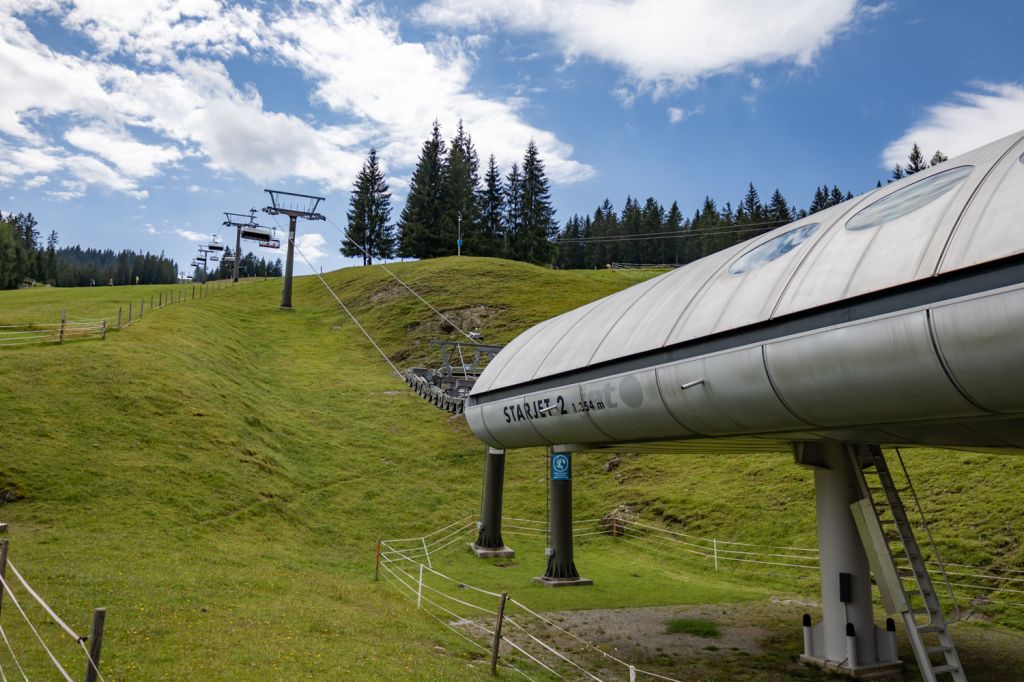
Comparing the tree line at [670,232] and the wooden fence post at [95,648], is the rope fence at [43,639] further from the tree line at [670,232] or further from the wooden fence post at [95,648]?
the tree line at [670,232]

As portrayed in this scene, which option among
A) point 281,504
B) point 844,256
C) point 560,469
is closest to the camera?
point 844,256

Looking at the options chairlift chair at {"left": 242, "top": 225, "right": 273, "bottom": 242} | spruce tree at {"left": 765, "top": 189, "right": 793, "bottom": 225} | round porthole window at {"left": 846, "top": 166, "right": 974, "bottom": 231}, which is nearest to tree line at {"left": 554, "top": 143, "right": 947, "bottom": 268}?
spruce tree at {"left": 765, "top": 189, "right": 793, "bottom": 225}

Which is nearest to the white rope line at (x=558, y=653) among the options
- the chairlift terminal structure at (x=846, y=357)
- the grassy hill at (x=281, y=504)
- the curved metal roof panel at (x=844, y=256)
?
the grassy hill at (x=281, y=504)

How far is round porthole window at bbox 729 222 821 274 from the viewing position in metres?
10.0

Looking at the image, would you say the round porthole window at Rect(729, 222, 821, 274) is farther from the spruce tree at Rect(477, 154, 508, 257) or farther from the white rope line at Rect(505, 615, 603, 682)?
the spruce tree at Rect(477, 154, 508, 257)

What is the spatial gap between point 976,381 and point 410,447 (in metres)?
30.5

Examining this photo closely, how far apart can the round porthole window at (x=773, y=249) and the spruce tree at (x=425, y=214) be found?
8207 centimetres

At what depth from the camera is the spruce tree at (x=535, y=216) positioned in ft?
326

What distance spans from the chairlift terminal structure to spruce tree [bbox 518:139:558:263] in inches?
3347

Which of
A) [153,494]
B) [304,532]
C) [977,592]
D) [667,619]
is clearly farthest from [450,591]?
[977,592]

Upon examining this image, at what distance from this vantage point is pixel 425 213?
93.5m

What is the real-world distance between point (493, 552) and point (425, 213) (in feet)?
244

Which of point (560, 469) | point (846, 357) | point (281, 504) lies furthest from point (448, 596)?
point (846, 357)

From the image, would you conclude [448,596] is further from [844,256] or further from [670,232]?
[670,232]
